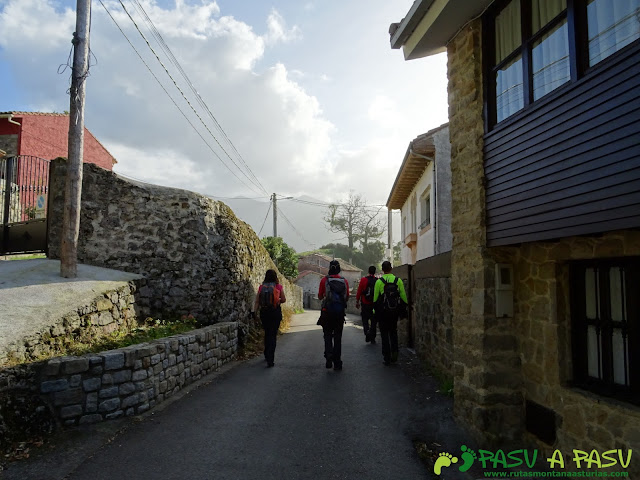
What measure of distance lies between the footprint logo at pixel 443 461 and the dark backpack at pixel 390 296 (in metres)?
3.71

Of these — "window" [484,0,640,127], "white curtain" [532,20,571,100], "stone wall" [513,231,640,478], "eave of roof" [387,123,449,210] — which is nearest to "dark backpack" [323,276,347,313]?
"stone wall" [513,231,640,478]

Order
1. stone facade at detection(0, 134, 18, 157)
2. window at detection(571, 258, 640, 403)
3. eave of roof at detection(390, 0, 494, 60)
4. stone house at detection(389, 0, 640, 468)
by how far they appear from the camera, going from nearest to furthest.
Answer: stone house at detection(389, 0, 640, 468) < window at detection(571, 258, 640, 403) < eave of roof at detection(390, 0, 494, 60) < stone facade at detection(0, 134, 18, 157)

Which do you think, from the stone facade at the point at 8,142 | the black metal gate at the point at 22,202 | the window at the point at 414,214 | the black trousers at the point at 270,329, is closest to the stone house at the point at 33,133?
the stone facade at the point at 8,142

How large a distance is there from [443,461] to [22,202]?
9.86 metres

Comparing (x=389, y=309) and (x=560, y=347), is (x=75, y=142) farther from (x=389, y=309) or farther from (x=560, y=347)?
(x=560, y=347)

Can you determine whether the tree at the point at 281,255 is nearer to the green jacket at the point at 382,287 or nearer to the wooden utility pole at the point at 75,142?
the green jacket at the point at 382,287

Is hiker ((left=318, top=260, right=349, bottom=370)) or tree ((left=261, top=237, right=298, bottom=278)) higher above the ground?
tree ((left=261, top=237, right=298, bottom=278))

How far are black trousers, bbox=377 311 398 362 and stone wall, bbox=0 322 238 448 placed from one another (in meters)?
3.55

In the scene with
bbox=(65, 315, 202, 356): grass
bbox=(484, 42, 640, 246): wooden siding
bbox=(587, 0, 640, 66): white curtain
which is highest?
bbox=(587, 0, 640, 66): white curtain

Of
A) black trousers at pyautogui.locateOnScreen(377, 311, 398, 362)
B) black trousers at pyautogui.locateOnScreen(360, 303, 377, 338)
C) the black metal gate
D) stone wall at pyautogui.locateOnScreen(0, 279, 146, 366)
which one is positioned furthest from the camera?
black trousers at pyautogui.locateOnScreen(360, 303, 377, 338)

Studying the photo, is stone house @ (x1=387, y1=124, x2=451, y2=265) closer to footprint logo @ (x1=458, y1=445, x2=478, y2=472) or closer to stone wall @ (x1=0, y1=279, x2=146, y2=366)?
stone wall @ (x1=0, y1=279, x2=146, y2=366)

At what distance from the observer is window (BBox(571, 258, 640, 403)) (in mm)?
3213

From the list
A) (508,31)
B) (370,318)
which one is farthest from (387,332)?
(508,31)

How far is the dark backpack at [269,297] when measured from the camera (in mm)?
7779
